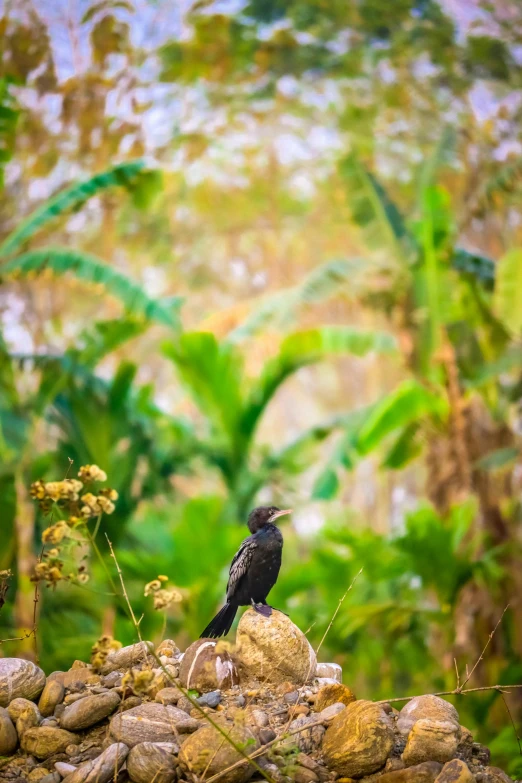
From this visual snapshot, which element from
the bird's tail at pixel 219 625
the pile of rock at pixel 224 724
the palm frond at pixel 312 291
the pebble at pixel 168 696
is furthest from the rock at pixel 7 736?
the palm frond at pixel 312 291

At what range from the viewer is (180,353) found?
509cm

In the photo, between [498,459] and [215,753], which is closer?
[215,753]

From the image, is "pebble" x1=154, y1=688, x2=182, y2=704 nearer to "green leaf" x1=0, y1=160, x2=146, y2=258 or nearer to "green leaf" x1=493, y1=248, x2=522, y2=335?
"green leaf" x1=0, y1=160, x2=146, y2=258

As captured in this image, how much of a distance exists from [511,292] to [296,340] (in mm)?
1499

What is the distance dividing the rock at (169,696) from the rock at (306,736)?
0.92ft

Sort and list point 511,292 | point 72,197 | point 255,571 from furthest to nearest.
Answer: point 511,292 → point 72,197 → point 255,571

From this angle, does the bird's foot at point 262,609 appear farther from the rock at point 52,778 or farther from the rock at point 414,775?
the rock at point 52,778

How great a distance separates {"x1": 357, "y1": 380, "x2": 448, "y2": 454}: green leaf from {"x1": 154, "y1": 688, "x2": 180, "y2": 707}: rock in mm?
3228

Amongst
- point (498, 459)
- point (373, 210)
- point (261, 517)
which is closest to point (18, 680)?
point (261, 517)

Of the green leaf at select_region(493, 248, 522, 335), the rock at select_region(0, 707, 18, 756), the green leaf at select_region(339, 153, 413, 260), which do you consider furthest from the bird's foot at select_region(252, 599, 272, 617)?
the green leaf at select_region(339, 153, 413, 260)

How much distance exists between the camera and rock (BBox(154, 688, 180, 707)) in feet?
5.89

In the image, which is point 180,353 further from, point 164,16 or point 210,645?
point 164,16

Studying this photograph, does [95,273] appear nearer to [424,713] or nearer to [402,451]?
[402,451]

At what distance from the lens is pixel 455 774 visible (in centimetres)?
155
